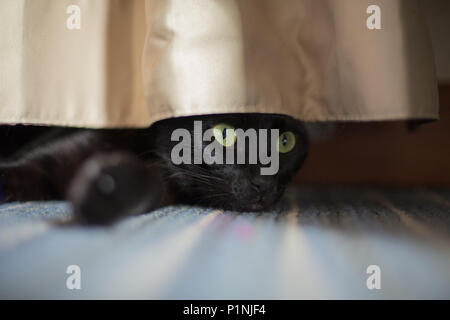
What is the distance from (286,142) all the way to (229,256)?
20.6 inches

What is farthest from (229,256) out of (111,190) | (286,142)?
(286,142)

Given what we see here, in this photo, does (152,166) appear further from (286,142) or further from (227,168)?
(286,142)

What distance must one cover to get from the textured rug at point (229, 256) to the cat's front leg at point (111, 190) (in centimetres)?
3

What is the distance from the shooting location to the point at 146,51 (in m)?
0.79

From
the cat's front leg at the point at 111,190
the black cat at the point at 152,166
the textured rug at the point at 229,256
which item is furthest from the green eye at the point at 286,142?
the cat's front leg at the point at 111,190

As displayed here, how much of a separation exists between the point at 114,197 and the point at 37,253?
186 millimetres

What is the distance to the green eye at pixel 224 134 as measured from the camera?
2.85ft

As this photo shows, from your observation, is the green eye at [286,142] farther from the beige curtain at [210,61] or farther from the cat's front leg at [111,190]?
the cat's front leg at [111,190]

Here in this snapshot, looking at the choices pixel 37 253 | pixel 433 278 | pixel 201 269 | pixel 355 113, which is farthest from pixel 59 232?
pixel 355 113

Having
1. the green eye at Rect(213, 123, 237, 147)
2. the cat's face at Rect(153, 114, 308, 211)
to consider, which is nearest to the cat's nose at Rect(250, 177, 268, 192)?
the cat's face at Rect(153, 114, 308, 211)

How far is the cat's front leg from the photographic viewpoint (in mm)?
663
